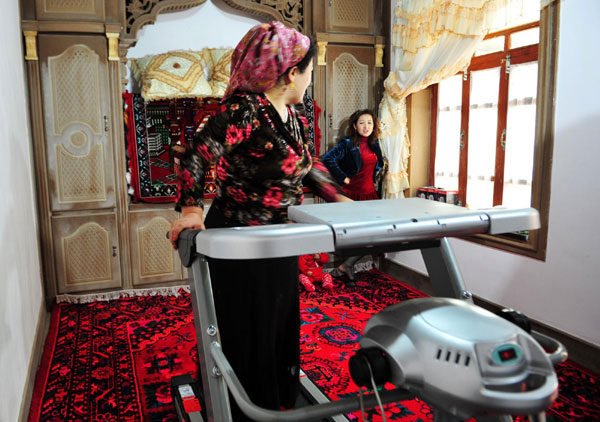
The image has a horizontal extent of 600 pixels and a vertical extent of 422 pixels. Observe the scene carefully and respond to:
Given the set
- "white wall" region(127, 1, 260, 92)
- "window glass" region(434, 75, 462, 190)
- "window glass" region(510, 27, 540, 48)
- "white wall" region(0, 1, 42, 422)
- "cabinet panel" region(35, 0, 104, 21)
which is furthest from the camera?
"white wall" region(127, 1, 260, 92)

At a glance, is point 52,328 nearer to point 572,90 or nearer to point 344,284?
point 344,284

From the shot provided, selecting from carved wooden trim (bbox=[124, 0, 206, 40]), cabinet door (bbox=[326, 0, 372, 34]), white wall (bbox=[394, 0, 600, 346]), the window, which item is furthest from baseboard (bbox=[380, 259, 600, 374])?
carved wooden trim (bbox=[124, 0, 206, 40])

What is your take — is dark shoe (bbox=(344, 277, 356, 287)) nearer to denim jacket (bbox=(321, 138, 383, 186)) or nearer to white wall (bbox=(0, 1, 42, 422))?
denim jacket (bbox=(321, 138, 383, 186))

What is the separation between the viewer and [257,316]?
1.62m

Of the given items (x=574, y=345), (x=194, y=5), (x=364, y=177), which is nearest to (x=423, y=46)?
(x=364, y=177)

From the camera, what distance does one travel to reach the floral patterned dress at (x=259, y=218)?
1460 millimetres

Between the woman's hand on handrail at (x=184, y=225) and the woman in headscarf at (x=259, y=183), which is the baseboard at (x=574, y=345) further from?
the woman's hand on handrail at (x=184, y=225)

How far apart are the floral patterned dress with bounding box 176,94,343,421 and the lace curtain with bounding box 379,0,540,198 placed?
199cm

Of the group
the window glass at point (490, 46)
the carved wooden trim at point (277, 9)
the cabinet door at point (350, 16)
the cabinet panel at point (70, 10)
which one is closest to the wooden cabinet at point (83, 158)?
the cabinet panel at point (70, 10)

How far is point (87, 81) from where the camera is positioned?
11.7 ft

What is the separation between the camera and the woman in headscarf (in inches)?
54.7

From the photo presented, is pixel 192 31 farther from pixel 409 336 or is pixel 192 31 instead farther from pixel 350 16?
pixel 409 336

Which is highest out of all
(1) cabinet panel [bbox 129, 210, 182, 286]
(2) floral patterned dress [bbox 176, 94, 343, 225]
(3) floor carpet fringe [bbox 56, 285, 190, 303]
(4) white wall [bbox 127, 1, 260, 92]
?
(4) white wall [bbox 127, 1, 260, 92]

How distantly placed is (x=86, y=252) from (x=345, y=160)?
7.10ft
